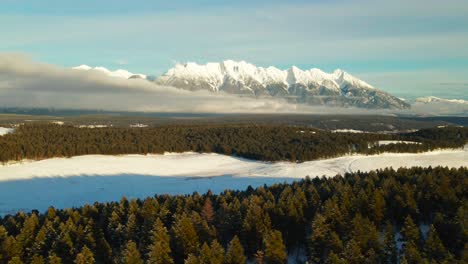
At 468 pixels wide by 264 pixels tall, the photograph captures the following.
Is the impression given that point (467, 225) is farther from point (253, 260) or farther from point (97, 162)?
point (97, 162)

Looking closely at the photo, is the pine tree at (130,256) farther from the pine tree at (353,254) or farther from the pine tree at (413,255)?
the pine tree at (413,255)

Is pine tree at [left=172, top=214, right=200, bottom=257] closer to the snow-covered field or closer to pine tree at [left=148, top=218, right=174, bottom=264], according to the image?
pine tree at [left=148, top=218, right=174, bottom=264]

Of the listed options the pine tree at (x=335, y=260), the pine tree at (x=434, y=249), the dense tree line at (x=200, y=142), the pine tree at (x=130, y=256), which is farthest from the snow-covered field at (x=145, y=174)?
the pine tree at (x=434, y=249)

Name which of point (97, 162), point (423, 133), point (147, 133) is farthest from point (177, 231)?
point (423, 133)

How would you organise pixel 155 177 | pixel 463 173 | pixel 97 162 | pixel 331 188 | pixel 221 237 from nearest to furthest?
pixel 221 237 → pixel 331 188 → pixel 463 173 → pixel 155 177 → pixel 97 162

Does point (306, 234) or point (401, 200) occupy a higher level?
point (401, 200)

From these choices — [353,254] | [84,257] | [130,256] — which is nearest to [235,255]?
[130,256]

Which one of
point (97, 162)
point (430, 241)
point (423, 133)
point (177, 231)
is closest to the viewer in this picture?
point (430, 241)
